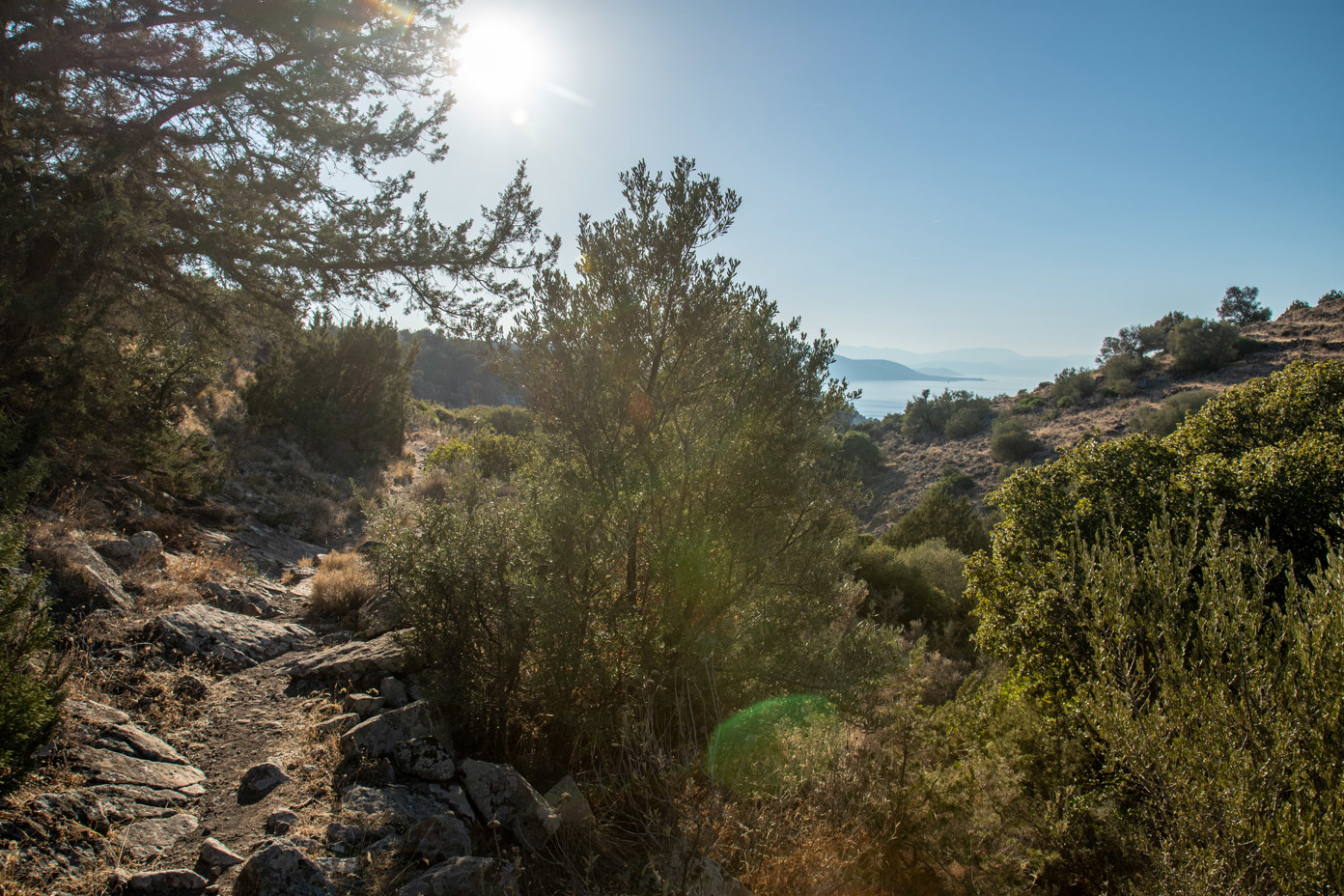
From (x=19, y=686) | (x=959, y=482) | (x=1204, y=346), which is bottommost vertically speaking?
(x=19, y=686)

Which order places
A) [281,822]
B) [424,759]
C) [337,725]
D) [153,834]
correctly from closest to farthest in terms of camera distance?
[153,834] < [281,822] < [424,759] < [337,725]

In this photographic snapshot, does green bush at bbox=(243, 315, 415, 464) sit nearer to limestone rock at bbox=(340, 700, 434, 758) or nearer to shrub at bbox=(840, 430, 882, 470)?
limestone rock at bbox=(340, 700, 434, 758)

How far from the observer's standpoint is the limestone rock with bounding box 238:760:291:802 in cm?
361

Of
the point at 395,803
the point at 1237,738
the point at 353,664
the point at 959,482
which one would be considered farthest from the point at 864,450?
the point at 395,803

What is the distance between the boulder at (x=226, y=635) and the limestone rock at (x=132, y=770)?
1.62 metres

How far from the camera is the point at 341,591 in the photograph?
687 centimetres

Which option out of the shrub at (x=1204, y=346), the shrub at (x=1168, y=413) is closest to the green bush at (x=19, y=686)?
the shrub at (x=1168, y=413)

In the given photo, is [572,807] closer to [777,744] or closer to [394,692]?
[777,744]

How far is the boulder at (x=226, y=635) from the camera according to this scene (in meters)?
5.00

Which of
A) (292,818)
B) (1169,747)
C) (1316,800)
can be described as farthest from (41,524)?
(1316,800)

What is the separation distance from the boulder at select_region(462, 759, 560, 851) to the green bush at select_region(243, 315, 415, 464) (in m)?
12.9

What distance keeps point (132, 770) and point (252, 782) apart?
25.4 inches

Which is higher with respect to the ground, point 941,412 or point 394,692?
point 941,412

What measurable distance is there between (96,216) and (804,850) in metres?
8.49
